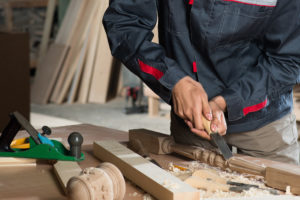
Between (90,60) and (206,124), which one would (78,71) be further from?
(206,124)

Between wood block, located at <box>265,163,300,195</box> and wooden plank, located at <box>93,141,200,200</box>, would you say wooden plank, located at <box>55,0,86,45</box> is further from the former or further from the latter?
wood block, located at <box>265,163,300,195</box>

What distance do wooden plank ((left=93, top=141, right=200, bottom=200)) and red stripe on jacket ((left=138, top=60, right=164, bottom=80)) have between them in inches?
10.5

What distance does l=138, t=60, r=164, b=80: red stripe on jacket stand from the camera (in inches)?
55.9

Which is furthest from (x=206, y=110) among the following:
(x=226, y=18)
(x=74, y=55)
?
(x=74, y=55)

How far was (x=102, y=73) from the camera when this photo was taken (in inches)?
258

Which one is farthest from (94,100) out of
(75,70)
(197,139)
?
(197,139)

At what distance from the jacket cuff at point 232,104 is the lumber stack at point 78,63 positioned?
5.03 m

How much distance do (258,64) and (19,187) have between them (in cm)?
92

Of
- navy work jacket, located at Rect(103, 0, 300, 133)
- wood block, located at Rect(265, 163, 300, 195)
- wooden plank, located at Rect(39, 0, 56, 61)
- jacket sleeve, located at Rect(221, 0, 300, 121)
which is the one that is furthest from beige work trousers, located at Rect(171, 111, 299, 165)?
wooden plank, located at Rect(39, 0, 56, 61)

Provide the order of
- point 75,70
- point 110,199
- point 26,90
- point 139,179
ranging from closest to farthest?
1. point 110,199
2. point 139,179
3. point 26,90
4. point 75,70

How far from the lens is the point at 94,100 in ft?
22.1

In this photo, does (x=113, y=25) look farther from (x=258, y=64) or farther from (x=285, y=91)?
(x=285, y=91)

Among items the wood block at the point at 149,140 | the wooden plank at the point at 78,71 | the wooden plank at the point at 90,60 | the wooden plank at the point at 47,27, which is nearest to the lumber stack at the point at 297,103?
the wood block at the point at 149,140

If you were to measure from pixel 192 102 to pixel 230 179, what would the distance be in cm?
27
